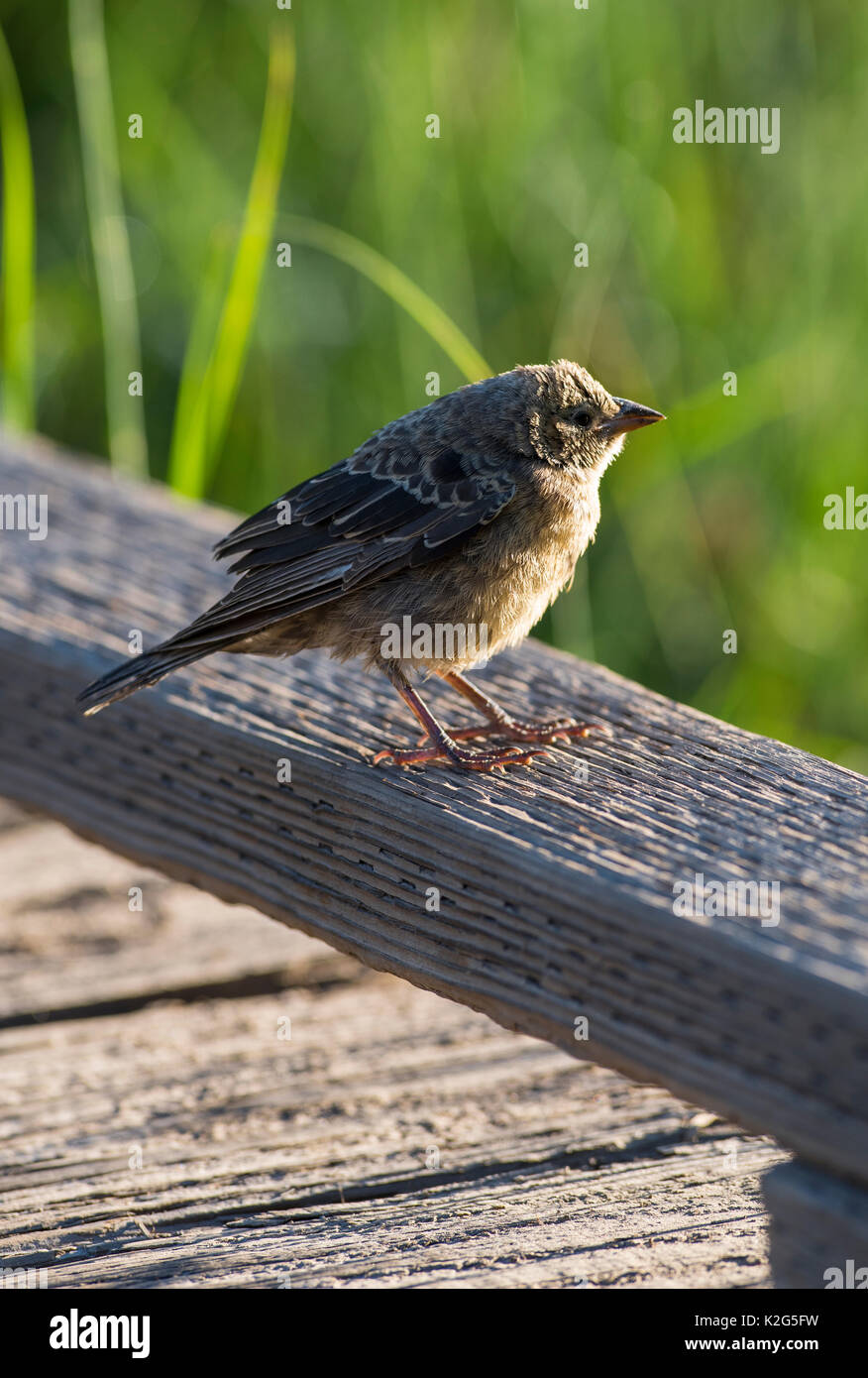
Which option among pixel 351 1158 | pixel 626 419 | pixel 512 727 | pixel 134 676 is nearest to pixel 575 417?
pixel 626 419

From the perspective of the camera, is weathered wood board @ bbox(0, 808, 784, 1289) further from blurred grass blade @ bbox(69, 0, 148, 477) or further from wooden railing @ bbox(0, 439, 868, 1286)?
blurred grass blade @ bbox(69, 0, 148, 477)

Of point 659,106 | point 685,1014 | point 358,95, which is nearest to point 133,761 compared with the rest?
point 685,1014

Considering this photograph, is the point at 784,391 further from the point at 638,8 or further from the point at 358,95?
the point at 358,95

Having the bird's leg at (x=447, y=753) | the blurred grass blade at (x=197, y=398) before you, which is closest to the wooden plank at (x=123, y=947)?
the bird's leg at (x=447, y=753)

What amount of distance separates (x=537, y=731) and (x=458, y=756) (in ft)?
0.60

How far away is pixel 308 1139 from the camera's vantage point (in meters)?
2.38

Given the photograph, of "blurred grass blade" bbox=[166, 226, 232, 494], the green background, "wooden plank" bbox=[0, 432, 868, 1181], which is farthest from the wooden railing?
the green background

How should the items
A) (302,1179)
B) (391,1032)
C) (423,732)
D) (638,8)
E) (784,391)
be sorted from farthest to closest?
(638,8), (784,391), (391,1032), (423,732), (302,1179)

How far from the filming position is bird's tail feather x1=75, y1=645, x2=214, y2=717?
7.80 feet

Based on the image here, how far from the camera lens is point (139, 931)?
3170 mm

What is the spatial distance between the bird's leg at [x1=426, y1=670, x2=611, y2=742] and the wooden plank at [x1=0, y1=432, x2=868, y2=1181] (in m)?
0.06

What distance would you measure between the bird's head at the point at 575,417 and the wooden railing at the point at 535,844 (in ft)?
1.26

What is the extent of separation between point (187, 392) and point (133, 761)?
1.29 meters

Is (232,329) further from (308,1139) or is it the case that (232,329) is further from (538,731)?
(308,1139)
